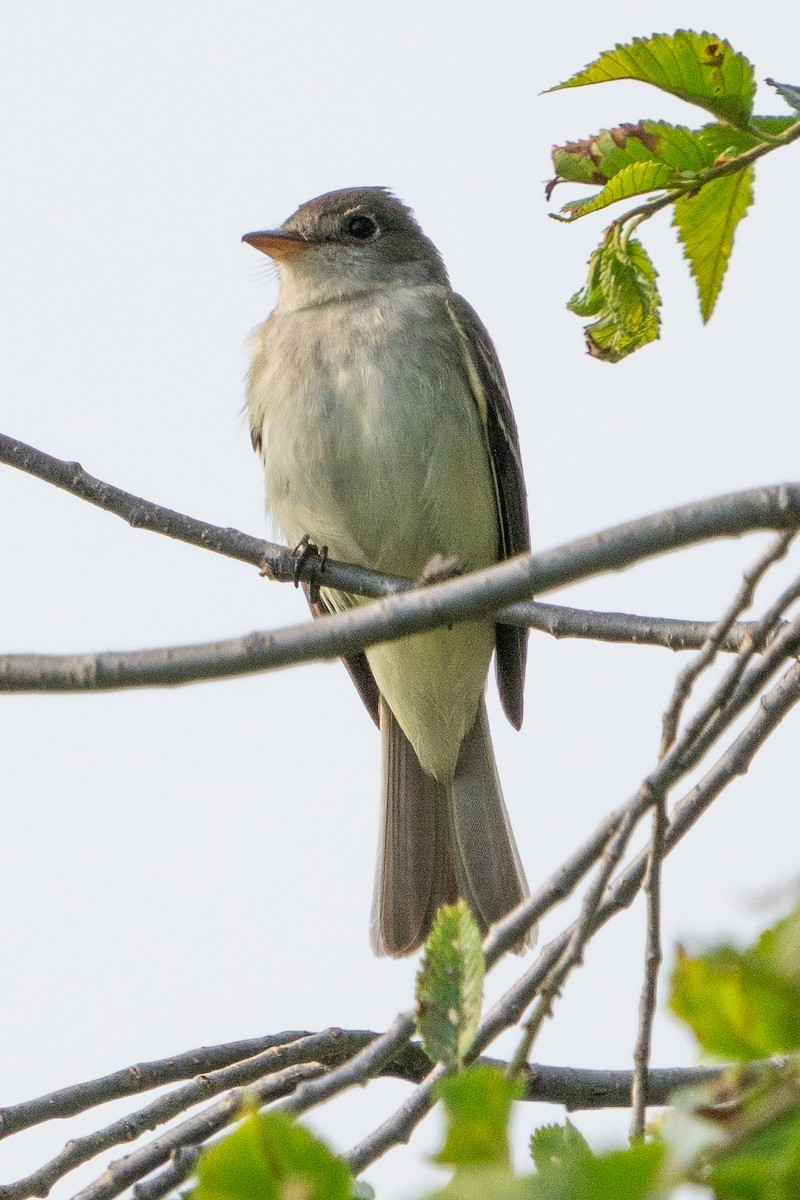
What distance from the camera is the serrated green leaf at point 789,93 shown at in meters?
2.89

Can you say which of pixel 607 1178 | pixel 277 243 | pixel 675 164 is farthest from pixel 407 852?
pixel 607 1178

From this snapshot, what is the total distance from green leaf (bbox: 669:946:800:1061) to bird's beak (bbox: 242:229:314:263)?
592 centimetres

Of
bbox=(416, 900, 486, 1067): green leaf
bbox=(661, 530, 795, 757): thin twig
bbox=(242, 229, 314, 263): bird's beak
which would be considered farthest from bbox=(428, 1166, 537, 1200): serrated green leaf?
bbox=(242, 229, 314, 263): bird's beak

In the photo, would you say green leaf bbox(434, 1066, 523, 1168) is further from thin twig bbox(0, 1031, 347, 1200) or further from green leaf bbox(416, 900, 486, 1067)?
thin twig bbox(0, 1031, 347, 1200)

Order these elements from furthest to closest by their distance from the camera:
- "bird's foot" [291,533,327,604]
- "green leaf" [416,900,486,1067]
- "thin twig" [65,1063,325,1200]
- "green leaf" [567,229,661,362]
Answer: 1. "bird's foot" [291,533,327,604]
2. "green leaf" [567,229,661,362]
3. "thin twig" [65,1063,325,1200]
4. "green leaf" [416,900,486,1067]

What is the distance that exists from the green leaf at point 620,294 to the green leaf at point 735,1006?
2.06 meters

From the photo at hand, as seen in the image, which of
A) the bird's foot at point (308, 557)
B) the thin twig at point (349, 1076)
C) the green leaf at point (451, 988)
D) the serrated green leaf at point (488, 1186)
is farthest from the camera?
the bird's foot at point (308, 557)

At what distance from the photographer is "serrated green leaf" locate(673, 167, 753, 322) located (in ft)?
10.1

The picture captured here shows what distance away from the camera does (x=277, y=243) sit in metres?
7.08

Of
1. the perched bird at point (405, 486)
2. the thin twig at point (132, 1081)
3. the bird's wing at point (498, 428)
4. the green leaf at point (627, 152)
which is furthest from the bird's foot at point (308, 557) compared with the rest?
the green leaf at point (627, 152)

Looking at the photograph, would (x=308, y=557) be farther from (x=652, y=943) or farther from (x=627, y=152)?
(x=652, y=943)

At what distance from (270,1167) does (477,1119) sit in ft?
0.72

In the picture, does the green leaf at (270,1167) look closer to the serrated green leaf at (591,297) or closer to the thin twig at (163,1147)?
the thin twig at (163,1147)

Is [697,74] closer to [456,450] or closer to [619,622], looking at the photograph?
[619,622]
